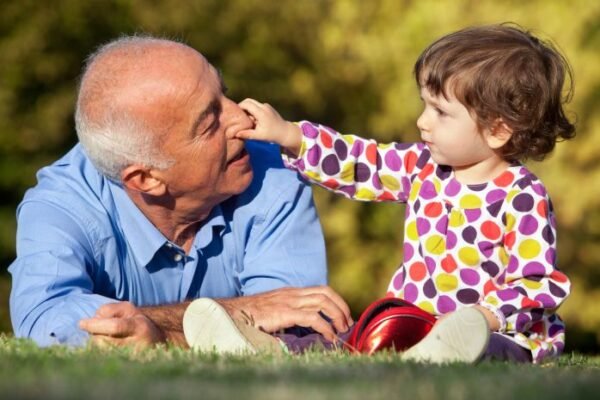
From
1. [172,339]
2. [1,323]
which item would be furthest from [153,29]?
[172,339]

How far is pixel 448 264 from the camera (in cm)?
521

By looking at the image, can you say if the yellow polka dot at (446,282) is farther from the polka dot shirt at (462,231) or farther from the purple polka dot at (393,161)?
the purple polka dot at (393,161)

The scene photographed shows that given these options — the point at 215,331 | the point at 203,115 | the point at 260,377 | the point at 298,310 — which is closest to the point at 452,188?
the point at 298,310

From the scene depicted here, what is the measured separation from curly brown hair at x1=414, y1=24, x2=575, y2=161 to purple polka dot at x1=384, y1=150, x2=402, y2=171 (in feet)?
1.53

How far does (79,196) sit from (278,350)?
1.42 m

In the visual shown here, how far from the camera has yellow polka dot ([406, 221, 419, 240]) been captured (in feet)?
17.7

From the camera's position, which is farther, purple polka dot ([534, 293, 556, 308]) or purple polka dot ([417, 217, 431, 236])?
purple polka dot ([417, 217, 431, 236])

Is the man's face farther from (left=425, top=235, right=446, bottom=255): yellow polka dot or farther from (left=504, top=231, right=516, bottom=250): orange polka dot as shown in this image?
(left=504, top=231, right=516, bottom=250): orange polka dot

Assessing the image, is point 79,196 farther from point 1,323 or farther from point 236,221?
point 1,323

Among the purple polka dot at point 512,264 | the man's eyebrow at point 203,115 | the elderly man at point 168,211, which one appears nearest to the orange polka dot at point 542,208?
the purple polka dot at point 512,264

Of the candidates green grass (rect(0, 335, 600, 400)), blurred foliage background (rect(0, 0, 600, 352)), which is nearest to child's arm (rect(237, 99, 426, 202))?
green grass (rect(0, 335, 600, 400))

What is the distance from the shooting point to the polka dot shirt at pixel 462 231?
4.85m

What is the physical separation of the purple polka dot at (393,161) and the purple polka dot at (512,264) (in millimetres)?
863

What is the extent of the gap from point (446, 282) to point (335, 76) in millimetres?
6028
